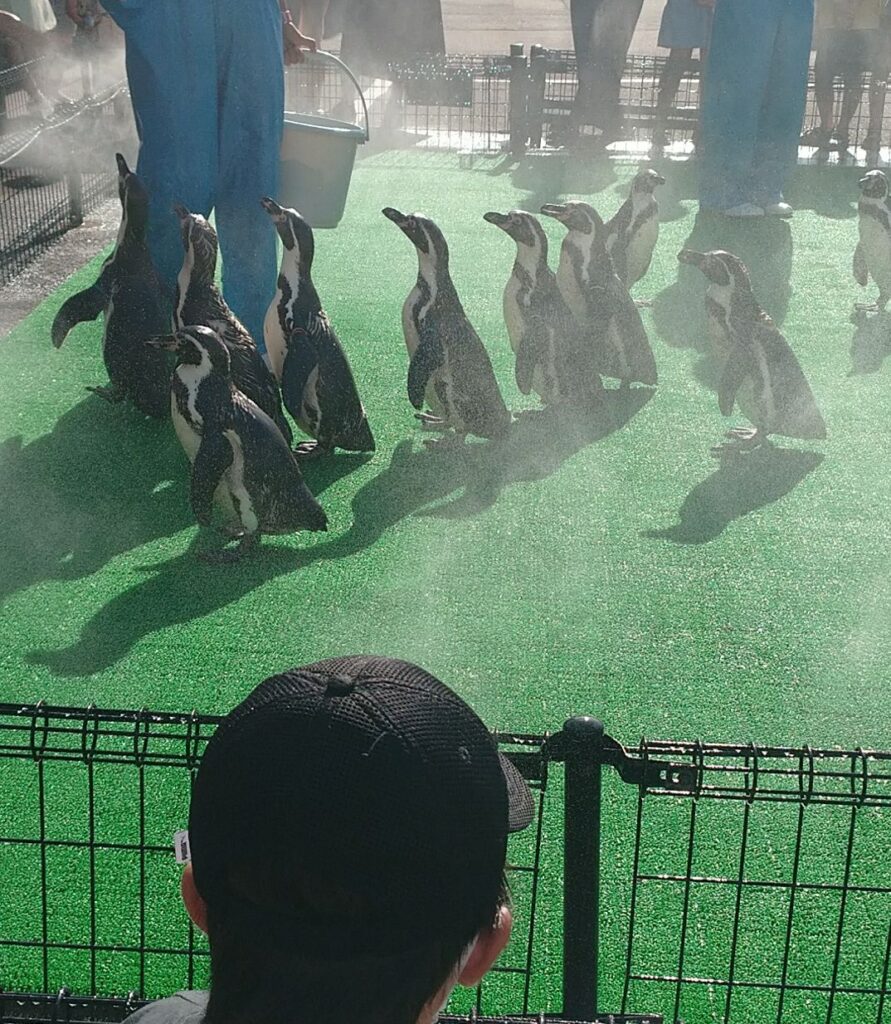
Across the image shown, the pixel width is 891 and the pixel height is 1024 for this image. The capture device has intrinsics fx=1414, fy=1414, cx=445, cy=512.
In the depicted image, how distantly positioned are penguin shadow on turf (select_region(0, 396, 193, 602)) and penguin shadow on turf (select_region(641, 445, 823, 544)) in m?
1.93

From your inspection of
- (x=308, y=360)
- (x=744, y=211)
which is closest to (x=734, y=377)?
(x=308, y=360)

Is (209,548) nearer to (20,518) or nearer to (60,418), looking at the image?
(20,518)

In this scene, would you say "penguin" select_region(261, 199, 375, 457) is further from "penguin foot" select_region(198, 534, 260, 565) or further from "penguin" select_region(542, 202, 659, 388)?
"penguin" select_region(542, 202, 659, 388)

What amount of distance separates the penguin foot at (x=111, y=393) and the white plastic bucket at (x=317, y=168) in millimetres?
1271

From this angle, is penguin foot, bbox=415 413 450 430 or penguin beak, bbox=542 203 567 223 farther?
penguin beak, bbox=542 203 567 223

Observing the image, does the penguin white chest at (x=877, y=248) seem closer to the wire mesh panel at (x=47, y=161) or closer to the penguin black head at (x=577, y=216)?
the penguin black head at (x=577, y=216)

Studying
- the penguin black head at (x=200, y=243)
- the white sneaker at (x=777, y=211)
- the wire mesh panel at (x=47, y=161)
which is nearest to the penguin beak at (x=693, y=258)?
the penguin black head at (x=200, y=243)

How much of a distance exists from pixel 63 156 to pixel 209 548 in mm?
5423

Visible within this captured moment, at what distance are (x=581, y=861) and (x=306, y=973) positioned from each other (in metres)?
1.11

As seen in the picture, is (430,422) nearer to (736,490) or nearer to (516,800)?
(736,490)

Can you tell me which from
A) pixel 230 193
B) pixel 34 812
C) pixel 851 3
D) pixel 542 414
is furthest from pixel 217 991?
pixel 851 3

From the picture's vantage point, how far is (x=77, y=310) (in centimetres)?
626

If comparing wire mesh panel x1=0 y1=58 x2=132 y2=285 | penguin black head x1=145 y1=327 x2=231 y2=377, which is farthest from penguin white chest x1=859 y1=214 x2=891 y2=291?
wire mesh panel x1=0 y1=58 x2=132 y2=285

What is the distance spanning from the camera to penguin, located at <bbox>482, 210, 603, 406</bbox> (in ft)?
20.7
